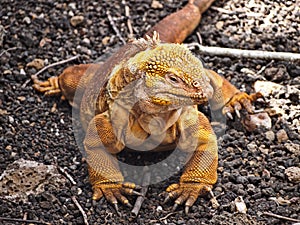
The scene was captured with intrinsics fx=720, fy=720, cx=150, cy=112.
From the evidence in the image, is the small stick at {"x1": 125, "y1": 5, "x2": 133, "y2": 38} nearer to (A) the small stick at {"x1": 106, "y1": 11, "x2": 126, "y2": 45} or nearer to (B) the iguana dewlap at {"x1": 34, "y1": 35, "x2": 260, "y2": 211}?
(A) the small stick at {"x1": 106, "y1": 11, "x2": 126, "y2": 45}

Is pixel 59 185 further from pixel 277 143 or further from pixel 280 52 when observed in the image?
pixel 280 52

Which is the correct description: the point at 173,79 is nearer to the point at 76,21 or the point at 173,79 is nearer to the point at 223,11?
the point at 223,11

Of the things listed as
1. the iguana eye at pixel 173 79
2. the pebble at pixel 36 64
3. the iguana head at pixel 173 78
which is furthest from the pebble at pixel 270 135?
the pebble at pixel 36 64

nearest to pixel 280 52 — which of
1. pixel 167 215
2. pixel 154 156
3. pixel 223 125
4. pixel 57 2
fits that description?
pixel 223 125

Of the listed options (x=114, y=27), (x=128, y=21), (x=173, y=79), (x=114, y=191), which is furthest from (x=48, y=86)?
(x=173, y=79)

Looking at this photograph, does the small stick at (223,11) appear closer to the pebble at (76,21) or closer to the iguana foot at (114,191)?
the pebble at (76,21)
